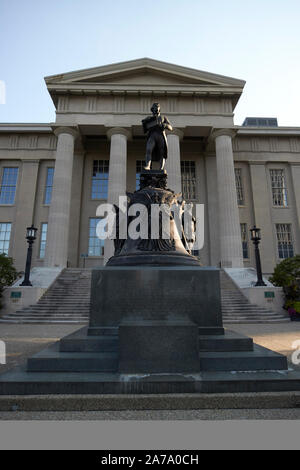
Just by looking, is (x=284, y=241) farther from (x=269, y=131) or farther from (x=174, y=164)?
(x=174, y=164)

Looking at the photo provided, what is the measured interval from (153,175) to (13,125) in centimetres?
2919

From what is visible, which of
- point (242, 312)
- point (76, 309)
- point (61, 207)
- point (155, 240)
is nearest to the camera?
point (155, 240)

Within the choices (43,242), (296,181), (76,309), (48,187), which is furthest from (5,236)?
(296,181)

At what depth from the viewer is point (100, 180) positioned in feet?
96.6

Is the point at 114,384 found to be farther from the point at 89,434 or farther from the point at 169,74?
the point at 169,74

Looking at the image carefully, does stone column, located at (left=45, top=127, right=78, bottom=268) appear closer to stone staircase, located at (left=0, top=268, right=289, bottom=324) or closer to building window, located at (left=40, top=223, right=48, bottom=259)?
stone staircase, located at (left=0, top=268, right=289, bottom=324)

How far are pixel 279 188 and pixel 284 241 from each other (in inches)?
237

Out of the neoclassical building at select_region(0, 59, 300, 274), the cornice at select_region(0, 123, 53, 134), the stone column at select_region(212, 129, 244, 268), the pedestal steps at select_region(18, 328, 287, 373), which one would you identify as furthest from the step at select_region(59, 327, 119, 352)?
the cornice at select_region(0, 123, 53, 134)

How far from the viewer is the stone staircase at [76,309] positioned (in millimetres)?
12953

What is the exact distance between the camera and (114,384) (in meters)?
3.20

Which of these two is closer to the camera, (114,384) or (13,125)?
(114,384)

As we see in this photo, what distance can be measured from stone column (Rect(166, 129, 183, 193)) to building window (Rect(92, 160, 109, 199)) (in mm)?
8127

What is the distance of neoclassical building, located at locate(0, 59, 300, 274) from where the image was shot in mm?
24266

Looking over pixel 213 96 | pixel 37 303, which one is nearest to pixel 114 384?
pixel 37 303
